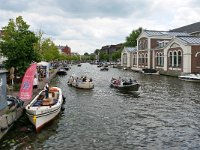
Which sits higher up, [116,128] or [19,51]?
[19,51]

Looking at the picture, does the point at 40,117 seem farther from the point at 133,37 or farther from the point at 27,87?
the point at 133,37

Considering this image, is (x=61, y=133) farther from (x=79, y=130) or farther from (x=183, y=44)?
(x=183, y=44)

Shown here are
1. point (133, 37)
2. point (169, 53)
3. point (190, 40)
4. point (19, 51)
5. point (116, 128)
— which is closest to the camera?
point (116, 128)

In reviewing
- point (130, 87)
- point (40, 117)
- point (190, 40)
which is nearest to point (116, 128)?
point (40, 117)

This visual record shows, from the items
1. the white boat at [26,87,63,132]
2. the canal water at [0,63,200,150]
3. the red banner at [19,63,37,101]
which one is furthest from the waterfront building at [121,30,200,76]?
the red banner at [19,63,37,101]

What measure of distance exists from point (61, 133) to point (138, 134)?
476cm

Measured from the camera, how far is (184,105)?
92.8ft

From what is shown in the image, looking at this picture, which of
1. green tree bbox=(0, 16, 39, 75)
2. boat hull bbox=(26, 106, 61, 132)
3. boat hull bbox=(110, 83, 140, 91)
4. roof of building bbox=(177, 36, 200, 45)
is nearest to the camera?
boat hull bbox=(26, 106, 61, 132)

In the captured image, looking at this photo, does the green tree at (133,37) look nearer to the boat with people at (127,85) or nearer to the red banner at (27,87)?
the boat with people at (127,85)

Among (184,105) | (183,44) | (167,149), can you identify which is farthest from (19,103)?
(183,44)

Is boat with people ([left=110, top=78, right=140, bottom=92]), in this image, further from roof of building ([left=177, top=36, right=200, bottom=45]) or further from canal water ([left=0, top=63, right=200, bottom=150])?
roof of building ([left=177, top=36, right=200, bottom=45])

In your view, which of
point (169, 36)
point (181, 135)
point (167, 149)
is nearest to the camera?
point (167, 149)

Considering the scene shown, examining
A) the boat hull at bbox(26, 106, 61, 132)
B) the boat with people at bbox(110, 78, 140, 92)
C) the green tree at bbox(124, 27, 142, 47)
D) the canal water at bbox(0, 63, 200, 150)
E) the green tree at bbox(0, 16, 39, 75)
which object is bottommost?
the canal water at bbox(0, 63, 200, 150)

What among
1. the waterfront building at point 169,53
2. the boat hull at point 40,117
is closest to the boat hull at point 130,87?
the boat hull at point 40,117
